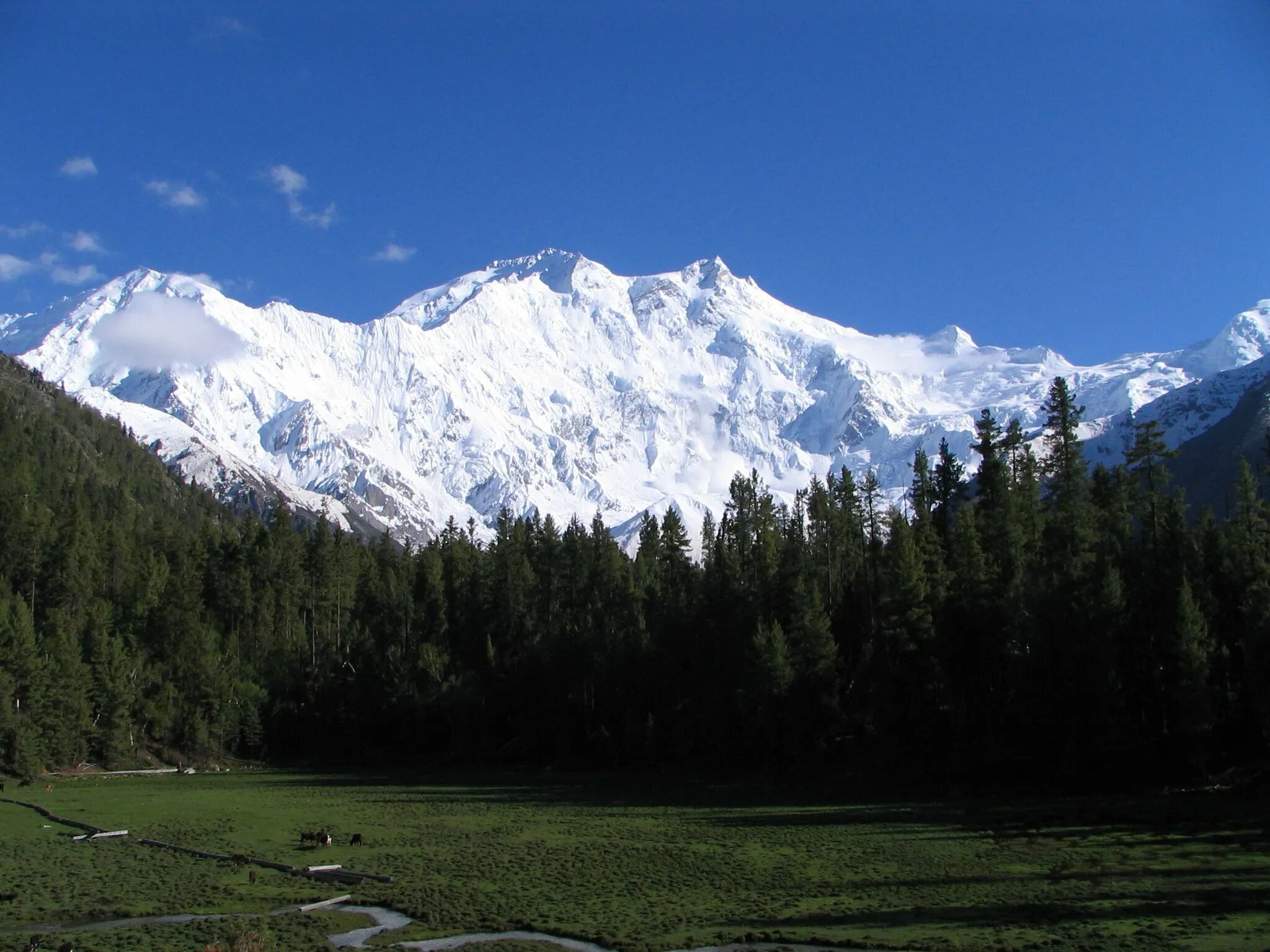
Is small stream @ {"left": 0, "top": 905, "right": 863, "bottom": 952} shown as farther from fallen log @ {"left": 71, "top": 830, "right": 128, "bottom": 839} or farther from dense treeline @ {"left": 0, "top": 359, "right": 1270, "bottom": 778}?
dense treeline @ {"left": 0, "top": 359, "right": 1270, "bottom": 778}

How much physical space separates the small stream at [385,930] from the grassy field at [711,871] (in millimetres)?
522

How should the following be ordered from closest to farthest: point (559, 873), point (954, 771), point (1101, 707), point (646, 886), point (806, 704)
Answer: point (646, 886) → point (559, 873) → point (1101, 707) → point (954, 771) → point (806, 704)

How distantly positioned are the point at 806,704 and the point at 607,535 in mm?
56591

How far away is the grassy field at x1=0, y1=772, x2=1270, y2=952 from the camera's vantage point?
2795 centimetres

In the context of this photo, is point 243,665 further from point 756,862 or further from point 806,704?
point 756,862

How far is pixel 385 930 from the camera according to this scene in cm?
2922

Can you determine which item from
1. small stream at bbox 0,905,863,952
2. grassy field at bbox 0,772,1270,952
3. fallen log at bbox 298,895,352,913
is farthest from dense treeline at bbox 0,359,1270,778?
fallen log at bbox 298,895,352,913

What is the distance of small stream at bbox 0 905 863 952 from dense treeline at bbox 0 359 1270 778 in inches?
1619

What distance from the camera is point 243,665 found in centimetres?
11319

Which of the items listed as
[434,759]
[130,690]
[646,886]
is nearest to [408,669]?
[434,759]

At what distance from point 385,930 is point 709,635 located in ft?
217

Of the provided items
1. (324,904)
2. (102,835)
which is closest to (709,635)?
(102,835)

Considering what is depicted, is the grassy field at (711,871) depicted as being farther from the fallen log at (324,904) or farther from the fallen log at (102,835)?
→ the fallen log at (102,835)

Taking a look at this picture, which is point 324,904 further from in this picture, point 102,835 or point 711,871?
point 102,835
